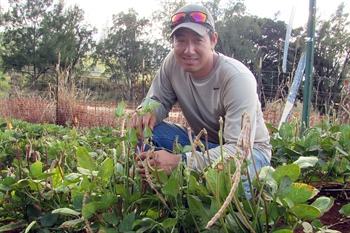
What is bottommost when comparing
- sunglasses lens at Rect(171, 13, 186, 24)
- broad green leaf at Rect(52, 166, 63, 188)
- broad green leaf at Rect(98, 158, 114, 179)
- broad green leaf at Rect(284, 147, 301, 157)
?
broad green leaf at Rect(52, 166, 63, 188)

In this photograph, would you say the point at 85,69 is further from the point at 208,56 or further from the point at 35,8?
the point at 208,56

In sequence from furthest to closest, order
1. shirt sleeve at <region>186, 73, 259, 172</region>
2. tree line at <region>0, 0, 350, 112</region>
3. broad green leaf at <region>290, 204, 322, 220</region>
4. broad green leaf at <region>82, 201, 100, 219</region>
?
tree line at <region>0, 0, 350, 112</region> → shirt sleeve at <region>186, 73, 259, 172</region> → broad green leaf at <region>82, 201, 100, 219</region> → broad green leaf at <region>290, 204, 322, 220</region>

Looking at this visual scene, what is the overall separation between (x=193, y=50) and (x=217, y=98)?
29cm

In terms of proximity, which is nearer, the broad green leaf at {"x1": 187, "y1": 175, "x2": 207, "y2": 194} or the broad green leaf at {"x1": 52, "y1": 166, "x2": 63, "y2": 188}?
the broad green leaf at {"x1": 187, "y1": 175, "x2": 207, "y2": 194}

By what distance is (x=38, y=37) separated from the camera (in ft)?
96.5

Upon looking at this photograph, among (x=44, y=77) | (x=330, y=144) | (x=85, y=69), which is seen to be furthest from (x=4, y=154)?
(x=85, y=69)

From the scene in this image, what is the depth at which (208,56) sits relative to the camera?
6.31 ft

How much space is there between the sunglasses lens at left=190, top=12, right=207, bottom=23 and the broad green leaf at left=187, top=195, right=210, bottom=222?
1178mm

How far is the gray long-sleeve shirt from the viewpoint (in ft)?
5.30

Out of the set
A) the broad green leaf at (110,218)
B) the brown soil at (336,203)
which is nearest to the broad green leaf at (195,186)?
the broad green leaf at (110,218)

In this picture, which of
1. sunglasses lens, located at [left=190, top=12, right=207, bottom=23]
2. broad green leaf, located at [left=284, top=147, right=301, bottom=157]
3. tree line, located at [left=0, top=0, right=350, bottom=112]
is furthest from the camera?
tree line, located at [left=0, top=0, right=350, bottom=112]

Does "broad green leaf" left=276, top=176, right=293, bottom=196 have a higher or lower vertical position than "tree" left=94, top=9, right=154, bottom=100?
lower

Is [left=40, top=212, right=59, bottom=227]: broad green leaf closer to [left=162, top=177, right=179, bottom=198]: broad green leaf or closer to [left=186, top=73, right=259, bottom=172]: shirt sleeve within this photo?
[left=162, top=177, right=179, bottom=198]: broad green leaf

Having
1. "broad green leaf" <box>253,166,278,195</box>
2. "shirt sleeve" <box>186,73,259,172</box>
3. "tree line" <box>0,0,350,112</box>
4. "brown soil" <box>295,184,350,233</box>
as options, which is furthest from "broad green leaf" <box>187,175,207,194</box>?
"tree line" <box>0,0,350,112</box>
